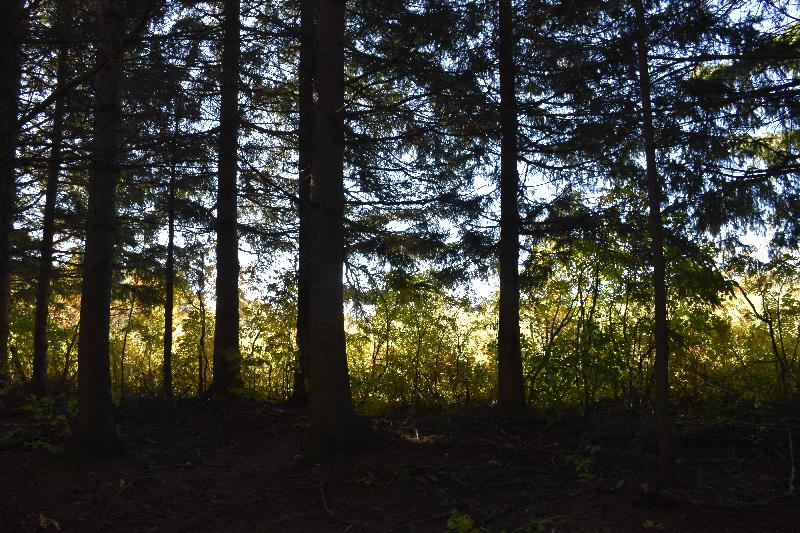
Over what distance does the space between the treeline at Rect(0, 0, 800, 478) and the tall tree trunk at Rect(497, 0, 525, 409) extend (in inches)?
1.4

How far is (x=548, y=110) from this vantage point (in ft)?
32.0

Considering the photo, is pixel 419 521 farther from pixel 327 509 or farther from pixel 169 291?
pixel 169 291

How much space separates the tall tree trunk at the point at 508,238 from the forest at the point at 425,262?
0.16 feet

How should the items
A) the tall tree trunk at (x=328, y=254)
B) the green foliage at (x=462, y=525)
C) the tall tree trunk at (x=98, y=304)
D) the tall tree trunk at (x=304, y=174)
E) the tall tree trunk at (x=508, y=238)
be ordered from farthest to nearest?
the tall tree trunk at (x=304, y=174) < the tall tree trunk at (x=508, y=238) < the tall tree trunk at (x=98, y=304) < the tall tree trunk at (x=328, y=254) < the green foliage at (x=462, y=525)

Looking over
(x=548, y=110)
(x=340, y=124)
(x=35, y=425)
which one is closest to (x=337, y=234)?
(x=340, y=124)

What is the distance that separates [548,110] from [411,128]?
2347 millimetres

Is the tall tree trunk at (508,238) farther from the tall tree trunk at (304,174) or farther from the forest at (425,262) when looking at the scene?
the tall tree trunk at (304,174)

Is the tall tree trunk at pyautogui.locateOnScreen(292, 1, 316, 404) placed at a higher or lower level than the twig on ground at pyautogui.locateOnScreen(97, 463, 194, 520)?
higher

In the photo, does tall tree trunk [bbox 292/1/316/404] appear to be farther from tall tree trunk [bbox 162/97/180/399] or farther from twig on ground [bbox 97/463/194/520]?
twig on ground [bbox 97/463/194/520]

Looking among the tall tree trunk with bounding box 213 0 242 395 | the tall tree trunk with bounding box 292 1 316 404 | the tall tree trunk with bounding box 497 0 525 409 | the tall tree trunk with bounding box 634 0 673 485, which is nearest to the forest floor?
the tall tree trunk with bounding box 634 0 673 485

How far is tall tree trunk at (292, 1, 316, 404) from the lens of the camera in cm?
1134

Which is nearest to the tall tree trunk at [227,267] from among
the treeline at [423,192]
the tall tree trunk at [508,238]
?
the treeline at [423,192]

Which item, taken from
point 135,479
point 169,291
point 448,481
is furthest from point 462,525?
point 169,291

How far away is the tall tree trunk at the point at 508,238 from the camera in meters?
10.0
